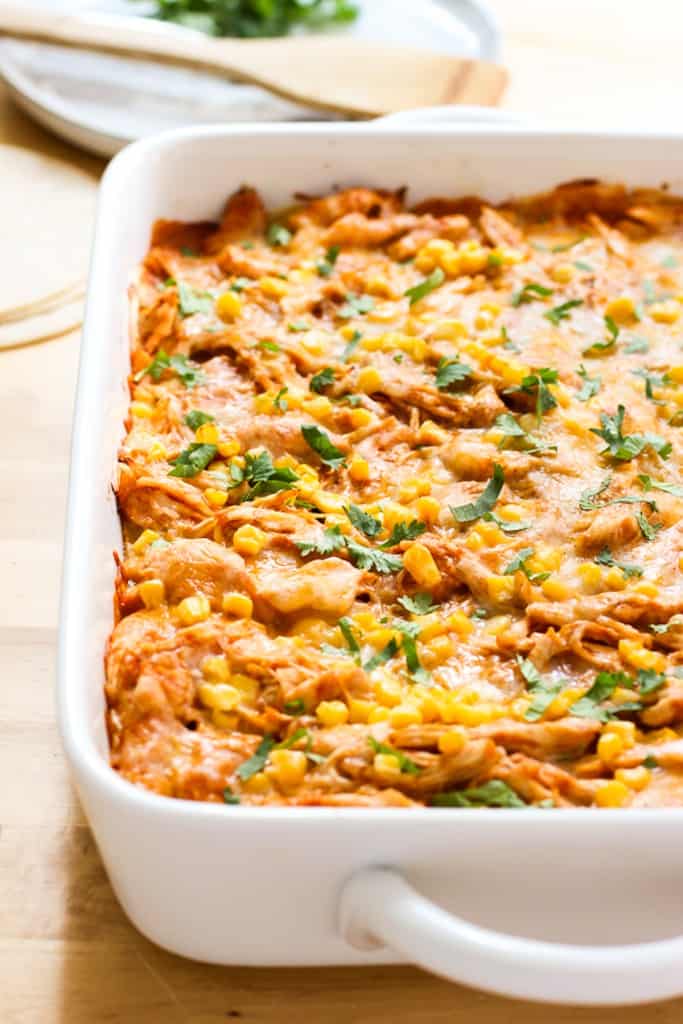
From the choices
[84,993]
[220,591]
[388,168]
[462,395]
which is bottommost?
[84,993]

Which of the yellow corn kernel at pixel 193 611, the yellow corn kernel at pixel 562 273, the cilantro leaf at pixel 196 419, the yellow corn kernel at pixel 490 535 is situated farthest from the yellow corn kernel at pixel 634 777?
the yellow corn kernel at pixel 562 273

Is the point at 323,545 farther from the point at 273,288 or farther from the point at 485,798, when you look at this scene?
the point at 273,288

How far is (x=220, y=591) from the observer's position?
258 cm

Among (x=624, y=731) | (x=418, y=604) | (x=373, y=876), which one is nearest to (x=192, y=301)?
(x=418, y=604)

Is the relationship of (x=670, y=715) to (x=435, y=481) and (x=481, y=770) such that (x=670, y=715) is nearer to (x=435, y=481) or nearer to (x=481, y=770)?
(x=481, y=770)

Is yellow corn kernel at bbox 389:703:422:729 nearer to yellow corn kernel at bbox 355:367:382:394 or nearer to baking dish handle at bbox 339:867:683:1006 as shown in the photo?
baking dish handle at bbox 339:867:683:1006

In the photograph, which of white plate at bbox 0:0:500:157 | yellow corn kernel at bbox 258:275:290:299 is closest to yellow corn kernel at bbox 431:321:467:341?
yellow corn kernel at bbox 258:275:290:299

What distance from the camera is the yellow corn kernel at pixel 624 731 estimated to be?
7.70 ft

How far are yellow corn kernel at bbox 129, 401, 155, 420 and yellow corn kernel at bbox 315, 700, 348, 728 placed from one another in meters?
0.88

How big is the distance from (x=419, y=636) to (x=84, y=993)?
837 millimetres

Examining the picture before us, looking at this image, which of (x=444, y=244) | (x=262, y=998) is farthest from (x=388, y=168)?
(x=262, y=998)

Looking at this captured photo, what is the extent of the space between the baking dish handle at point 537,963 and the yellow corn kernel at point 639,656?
2.15 ft

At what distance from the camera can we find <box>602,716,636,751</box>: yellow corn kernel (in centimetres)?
235

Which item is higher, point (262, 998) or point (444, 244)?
point (444, 244)
